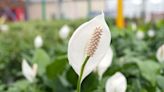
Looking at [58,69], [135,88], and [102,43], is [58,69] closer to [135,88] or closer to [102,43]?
[135,88]

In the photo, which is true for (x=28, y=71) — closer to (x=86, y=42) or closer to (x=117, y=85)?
(x=117, y=85)

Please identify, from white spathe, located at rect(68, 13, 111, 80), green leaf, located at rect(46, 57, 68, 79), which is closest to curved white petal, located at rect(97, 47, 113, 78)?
green leaf, located at rect(46, 57, 68, 79)

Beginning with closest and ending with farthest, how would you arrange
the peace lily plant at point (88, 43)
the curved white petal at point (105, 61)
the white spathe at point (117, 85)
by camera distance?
the peace lily plant at point (88, 43), the white spathe at point (117, 85), the curved white petal at point (105, 61)

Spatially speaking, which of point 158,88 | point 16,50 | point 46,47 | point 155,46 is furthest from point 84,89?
point 16,50

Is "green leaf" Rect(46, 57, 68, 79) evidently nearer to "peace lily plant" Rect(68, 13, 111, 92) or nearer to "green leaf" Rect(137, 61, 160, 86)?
"green leaf" Rect(137, 61, 160, 86)

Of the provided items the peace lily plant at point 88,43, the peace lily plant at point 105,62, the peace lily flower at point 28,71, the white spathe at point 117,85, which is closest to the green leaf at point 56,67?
the peace lily flower at point 28,71

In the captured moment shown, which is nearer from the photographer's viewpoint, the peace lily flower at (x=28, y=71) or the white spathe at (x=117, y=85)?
the white spathe at (x=117, y=85)

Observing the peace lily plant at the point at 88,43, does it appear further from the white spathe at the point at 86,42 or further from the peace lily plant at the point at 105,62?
the peace lily plant at the point at 105,62

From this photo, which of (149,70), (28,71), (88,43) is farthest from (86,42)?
(149,70)
